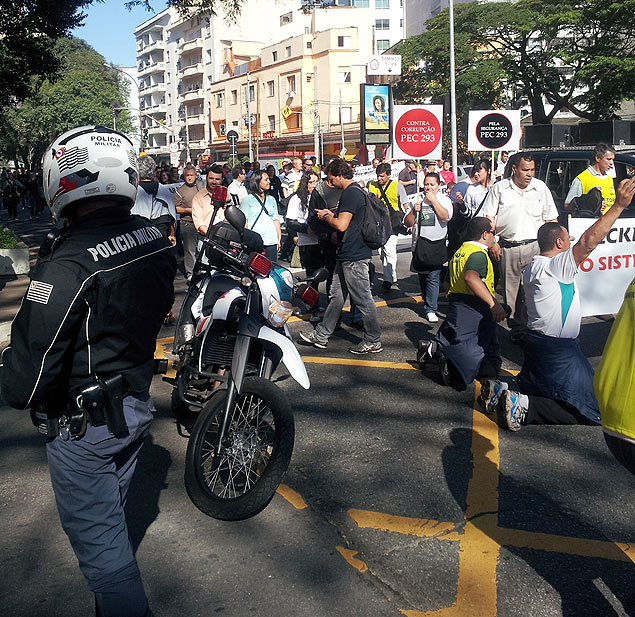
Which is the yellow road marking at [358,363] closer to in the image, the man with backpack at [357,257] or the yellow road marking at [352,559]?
the man with backpack at [357,257]

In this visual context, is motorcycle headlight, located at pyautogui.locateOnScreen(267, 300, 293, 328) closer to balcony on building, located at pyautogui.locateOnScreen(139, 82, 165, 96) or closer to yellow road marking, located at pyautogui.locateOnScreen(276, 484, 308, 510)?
yellow road marking, located at pyautogui.locateOnScreen(276, 484, 308, 510)

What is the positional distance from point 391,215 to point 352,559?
7.46 meters

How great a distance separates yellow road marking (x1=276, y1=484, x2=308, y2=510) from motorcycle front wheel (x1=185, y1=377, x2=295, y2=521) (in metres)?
0.21

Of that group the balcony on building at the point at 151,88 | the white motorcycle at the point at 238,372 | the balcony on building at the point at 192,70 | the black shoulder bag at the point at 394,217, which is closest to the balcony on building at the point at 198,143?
the balcony on building at the point at 192,70

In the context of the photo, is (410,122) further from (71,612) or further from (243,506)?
(71,612)

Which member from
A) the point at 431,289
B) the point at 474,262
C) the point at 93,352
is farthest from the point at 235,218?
the point at 431,289

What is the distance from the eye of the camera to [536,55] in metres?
45.8

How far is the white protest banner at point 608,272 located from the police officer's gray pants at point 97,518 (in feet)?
18.6

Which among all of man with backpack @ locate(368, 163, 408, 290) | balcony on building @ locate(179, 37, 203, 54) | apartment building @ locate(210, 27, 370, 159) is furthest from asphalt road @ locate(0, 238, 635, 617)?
balcony on building @ locate(179, 37, 203, 54)

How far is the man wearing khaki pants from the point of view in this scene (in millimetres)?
7953

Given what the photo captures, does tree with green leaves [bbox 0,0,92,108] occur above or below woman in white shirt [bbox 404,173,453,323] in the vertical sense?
above

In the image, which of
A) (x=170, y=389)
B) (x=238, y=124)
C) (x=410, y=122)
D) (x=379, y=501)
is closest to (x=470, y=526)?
(x=379, y=501)

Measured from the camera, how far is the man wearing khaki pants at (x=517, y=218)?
7.95 metres

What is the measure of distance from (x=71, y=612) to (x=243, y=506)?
0.96 meters
